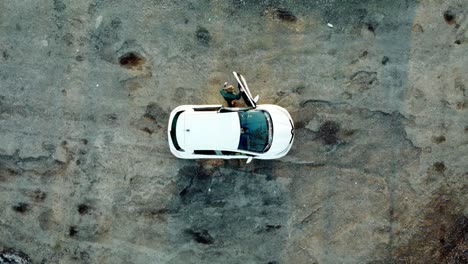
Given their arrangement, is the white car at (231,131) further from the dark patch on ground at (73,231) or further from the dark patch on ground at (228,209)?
the dark patch on ground at (73,231)

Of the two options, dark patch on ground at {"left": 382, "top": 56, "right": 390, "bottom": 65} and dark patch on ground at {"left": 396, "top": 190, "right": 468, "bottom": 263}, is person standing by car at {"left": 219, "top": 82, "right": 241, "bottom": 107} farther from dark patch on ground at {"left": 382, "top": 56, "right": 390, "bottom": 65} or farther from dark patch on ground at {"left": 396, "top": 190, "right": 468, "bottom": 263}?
dark patch on ground at {"left": 396, "top": 190, "right": 468, "bottom": 263}

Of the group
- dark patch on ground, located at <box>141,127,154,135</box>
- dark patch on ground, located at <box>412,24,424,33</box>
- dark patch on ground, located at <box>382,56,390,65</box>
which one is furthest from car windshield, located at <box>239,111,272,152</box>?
dark patch on ground, located at <box>412,24,424,33</box>

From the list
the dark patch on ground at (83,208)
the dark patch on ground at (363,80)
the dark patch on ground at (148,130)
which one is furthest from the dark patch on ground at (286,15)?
the dark patch on ground at (83,208)

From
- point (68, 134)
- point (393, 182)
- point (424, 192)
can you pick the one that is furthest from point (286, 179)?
point (68, 134)

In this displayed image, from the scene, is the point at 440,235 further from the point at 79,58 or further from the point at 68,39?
the point at 68,39

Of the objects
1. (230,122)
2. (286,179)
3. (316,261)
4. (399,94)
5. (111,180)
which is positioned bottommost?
(316,261)

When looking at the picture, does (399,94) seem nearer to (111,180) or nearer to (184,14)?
(184,14)
